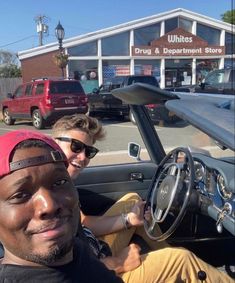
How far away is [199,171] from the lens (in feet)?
8.19

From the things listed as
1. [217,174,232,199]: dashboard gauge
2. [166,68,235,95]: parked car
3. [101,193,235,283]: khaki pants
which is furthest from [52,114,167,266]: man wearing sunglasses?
[166,68,235,95]: parked car

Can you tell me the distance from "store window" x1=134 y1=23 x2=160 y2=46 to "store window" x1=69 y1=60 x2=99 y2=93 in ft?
9.30

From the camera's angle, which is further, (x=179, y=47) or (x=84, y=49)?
(x=179, y=47)

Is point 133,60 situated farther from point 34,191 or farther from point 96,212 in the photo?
point 34,191

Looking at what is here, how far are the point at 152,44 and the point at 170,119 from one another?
23698 mm

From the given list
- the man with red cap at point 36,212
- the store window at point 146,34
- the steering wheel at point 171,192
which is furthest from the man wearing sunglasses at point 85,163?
the store window at point 146,34

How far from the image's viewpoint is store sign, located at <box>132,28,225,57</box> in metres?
25.5

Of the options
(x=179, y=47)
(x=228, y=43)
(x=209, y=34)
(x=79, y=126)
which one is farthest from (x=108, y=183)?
(x=228, y=43)

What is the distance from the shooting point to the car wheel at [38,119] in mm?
14798

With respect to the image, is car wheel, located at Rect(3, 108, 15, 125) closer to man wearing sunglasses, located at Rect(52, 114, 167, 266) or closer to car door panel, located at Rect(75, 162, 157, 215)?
car door panel, located at Rect(75, 162, 157, 215)

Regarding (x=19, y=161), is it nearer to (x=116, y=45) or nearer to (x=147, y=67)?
(x=116, y=45)

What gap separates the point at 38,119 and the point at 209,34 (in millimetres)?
15491

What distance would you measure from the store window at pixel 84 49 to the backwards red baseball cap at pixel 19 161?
23.8 m

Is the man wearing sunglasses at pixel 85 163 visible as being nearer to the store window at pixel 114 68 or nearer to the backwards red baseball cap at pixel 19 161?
the backwards red baseball cap at pixel 19 161
